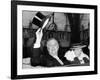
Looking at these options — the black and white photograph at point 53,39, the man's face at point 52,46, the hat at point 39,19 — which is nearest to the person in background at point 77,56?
the black and white photograph at point 53,39

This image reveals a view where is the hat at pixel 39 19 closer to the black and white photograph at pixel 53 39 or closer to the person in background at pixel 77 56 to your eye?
the black and white photograph at pixel 53 39

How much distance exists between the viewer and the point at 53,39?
74.1 inches

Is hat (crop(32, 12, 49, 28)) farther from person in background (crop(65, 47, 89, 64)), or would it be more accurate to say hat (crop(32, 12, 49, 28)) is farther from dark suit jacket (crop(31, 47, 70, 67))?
person in background (crop(65, 47, 89, 64))

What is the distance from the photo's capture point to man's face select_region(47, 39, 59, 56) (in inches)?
73.9

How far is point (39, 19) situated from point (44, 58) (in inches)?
15.6

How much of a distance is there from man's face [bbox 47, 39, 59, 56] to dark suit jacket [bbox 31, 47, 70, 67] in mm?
38

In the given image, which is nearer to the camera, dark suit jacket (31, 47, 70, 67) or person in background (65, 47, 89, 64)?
dark suit jacket (31, 47, 70, 67)

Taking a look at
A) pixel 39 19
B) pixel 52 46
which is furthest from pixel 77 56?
pixel 39 19

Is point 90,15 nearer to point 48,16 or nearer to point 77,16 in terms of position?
point 77,16

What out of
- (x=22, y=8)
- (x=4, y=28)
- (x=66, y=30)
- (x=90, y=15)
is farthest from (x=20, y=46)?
(x=90, y=15)

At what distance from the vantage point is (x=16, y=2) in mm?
1741

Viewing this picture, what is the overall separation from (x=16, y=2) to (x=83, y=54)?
35.2 inches

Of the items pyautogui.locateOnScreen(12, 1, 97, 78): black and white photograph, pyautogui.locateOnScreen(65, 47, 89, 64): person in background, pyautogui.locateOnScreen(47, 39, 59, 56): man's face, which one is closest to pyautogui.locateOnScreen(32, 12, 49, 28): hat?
pyautogui.locateOnScreen(12, 1, 97, 78): black and white photograph

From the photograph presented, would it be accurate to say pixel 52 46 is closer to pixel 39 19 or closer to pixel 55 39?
pixel 55 39
